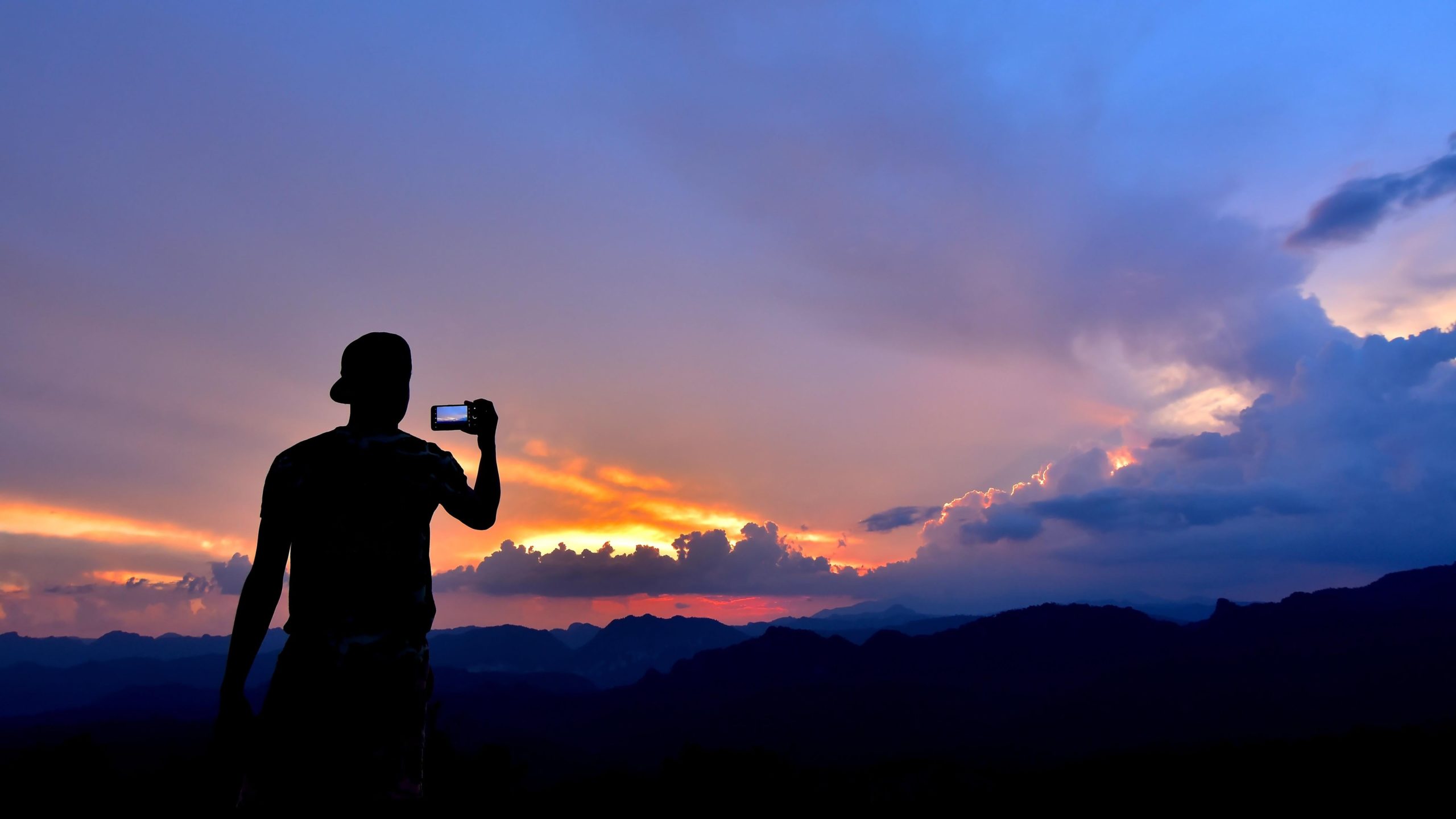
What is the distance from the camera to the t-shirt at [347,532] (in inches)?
144

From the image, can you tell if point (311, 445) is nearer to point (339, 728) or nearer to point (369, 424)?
point (369, 424)

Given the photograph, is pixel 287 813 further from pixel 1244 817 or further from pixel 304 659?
pixel 1244 817

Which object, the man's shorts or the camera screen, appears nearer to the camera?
the man's shorts

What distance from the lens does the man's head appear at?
3.99m

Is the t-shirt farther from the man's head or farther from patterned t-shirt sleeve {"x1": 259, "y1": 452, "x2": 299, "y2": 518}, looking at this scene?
the man's head

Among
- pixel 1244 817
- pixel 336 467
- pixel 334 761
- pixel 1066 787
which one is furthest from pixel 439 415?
pixel 1066 787

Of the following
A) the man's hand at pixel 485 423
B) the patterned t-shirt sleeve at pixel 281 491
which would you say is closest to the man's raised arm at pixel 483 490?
the man's hand at pixel 485 423

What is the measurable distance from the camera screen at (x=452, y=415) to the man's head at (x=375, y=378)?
568 millimetres

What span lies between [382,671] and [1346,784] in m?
238

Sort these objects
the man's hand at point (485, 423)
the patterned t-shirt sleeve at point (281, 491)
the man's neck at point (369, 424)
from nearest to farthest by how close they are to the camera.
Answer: the patterned t-shirt sleeve at point (281, 491)
the man's neck at point (369, 424)
the man's hand at point (485, 423)

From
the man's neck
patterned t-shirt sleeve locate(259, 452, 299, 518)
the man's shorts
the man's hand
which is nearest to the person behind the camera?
the man's shorts

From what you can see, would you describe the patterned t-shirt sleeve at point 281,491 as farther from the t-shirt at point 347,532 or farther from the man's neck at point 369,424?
the man's neck at point 369,424

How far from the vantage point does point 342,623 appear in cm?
365

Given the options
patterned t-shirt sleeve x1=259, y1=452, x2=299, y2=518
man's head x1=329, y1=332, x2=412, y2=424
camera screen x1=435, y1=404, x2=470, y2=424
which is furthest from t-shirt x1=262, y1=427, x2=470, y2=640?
camera screen x1=435, y1=404, x2=470, y2=424
